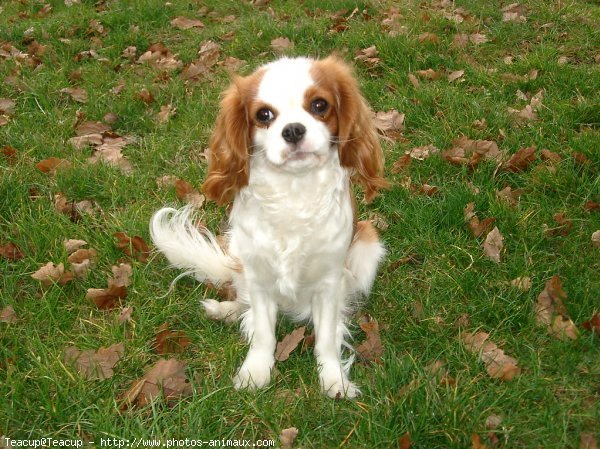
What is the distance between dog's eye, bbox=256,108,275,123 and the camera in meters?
1.91

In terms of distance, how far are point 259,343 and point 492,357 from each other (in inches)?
33.1

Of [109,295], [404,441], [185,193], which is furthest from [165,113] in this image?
[404,441]

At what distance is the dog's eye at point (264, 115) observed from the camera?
1914 millimetres

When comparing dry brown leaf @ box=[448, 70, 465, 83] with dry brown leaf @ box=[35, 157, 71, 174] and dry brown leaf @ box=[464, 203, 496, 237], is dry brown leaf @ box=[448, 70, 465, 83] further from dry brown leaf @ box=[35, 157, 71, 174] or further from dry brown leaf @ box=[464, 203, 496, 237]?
dry brown leaf @ box=[35, 157, 71, 174]

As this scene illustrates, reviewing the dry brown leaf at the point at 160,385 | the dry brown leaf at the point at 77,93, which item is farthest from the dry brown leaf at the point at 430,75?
the dry brown leaf at the point at 160,385

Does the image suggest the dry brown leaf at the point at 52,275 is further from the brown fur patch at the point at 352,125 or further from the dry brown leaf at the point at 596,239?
the dry brown leaf at the point at 596,239

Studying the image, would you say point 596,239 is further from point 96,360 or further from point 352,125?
point 96,360

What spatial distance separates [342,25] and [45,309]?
3.50m

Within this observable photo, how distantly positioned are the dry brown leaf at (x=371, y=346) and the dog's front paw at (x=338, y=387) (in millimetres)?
181

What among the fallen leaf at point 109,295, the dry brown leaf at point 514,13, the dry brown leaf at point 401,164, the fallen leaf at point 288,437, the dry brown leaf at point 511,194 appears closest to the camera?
the fallen leaf at point 288,437

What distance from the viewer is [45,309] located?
2305 millimetres

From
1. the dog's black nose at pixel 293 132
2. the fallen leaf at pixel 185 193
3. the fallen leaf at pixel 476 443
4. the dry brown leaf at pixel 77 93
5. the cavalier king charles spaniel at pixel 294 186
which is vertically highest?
the dog's black nose at pixel 293 132

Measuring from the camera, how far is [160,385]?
194 cm

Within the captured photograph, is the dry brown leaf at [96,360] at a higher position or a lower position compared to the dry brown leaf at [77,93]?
higher
